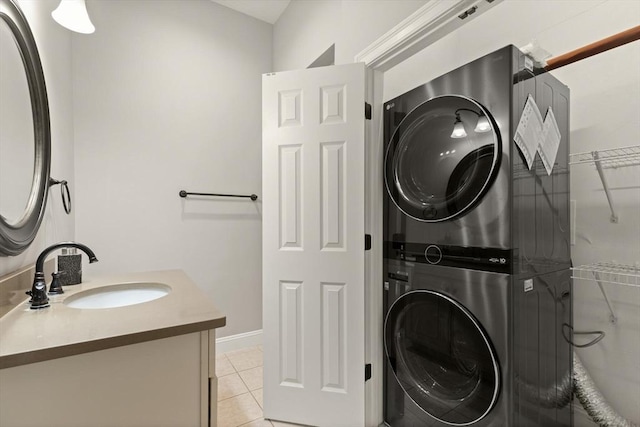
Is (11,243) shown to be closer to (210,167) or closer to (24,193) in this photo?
(24,193)

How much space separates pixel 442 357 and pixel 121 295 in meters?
1.43

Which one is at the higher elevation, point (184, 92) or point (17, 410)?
point (184, 92)

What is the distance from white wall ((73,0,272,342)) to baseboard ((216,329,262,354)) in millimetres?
54

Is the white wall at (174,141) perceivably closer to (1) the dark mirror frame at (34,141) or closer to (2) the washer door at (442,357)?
(1) the dark mirror frame at (34,141)

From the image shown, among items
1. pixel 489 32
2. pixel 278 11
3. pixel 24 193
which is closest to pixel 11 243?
pixel 24 193

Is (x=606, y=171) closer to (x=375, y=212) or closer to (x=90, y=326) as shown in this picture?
(x=375, y=212)

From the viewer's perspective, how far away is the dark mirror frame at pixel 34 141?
0.98 meters

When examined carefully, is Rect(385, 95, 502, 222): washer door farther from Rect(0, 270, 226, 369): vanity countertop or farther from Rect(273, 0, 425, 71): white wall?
Rect(0, 270, 226, 369): vanity countertop

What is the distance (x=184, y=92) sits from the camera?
8.06ft

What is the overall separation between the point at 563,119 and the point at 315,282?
56.2 inches

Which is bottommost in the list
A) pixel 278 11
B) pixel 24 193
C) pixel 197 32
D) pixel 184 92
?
pixel 24 193

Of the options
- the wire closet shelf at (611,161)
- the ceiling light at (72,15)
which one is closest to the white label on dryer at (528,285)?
the wire closet shelf at (611,161)

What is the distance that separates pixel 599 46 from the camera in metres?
1.11

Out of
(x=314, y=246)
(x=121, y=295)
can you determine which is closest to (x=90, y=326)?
(x=121, y=295)
